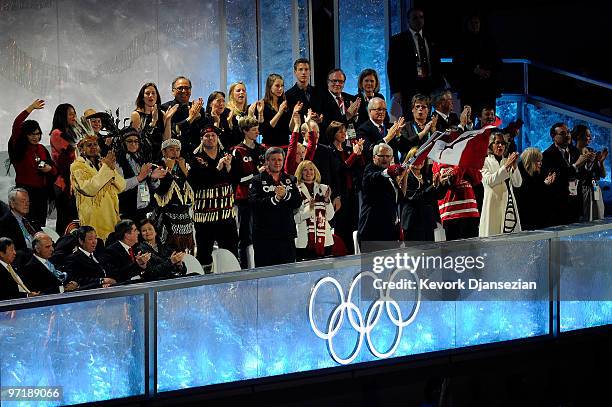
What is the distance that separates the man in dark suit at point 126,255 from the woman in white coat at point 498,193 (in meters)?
3.86

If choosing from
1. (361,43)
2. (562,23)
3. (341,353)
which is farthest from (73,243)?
(562,23)

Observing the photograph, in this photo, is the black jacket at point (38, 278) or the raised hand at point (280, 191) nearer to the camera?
the black jacket at point (38, 278)

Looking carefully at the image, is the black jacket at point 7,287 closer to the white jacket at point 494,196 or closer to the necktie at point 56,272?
the necktie at point 56,272

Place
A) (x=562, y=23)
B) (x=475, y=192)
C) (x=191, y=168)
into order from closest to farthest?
(x=191, y=168) → (x=475, y=192) → (x=562, y=23)

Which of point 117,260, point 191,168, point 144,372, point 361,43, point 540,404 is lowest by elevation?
point 540,404

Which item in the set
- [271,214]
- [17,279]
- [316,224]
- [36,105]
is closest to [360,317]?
[271,214]

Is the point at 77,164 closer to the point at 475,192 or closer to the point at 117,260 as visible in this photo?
the point at 117,260

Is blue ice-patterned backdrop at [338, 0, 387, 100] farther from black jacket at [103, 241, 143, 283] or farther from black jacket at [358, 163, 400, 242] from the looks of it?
black jacket at [103, 241, 143, 283]

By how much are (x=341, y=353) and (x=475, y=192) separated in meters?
3.43

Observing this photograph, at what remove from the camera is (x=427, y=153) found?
12016 millimetres

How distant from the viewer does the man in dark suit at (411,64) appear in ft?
43.0

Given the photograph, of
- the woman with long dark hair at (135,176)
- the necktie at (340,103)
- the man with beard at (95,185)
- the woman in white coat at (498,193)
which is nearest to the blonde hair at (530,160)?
the woman in white coat at (498,193)

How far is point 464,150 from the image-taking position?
39.8 feet

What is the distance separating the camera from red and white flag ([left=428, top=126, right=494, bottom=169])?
39.4 feet
